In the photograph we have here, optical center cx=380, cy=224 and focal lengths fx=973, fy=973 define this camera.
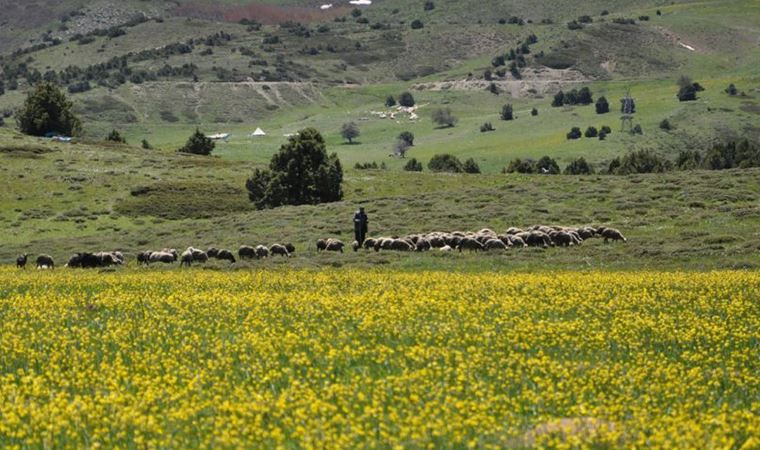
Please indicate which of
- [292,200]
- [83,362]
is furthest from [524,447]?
[292,200]

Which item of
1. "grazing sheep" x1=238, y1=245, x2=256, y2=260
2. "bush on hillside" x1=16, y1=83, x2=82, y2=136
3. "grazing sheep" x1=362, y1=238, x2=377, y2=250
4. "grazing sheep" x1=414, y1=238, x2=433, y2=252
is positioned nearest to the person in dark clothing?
"grazing sheep" x1=362, y1=238, x2=377, y2=250

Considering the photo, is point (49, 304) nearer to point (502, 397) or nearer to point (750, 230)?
point (502, 397)

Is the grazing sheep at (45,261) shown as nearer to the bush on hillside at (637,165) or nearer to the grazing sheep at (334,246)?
the grazing sheep at (334,246)

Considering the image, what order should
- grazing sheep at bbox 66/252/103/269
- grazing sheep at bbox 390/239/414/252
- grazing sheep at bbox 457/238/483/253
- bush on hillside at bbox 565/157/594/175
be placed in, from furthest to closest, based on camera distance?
bush on hillside at bbox 565/157/594/175, grazing sheep at bbox 390/239/414/252, grazing sheep at bbox 66/252/103/269, grazing sheep at bbox 457/238/483/253

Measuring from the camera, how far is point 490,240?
49125mm

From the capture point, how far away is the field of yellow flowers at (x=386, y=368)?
13594 mm

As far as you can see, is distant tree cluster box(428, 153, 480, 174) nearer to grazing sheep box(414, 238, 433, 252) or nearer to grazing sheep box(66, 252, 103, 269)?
grazing sheep box(414, 238, 433, 252)

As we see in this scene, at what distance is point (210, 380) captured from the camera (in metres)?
16.9

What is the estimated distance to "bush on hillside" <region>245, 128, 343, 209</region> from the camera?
97438mm

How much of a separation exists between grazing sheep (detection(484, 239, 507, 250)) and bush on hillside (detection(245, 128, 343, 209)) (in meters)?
48.8

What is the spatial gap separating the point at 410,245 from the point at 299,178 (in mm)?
49990

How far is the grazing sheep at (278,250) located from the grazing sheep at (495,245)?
1057 centimetres

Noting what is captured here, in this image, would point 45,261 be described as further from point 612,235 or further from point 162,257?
point 612,235

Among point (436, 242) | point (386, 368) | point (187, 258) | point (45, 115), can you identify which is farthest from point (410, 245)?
point (45, 115)
